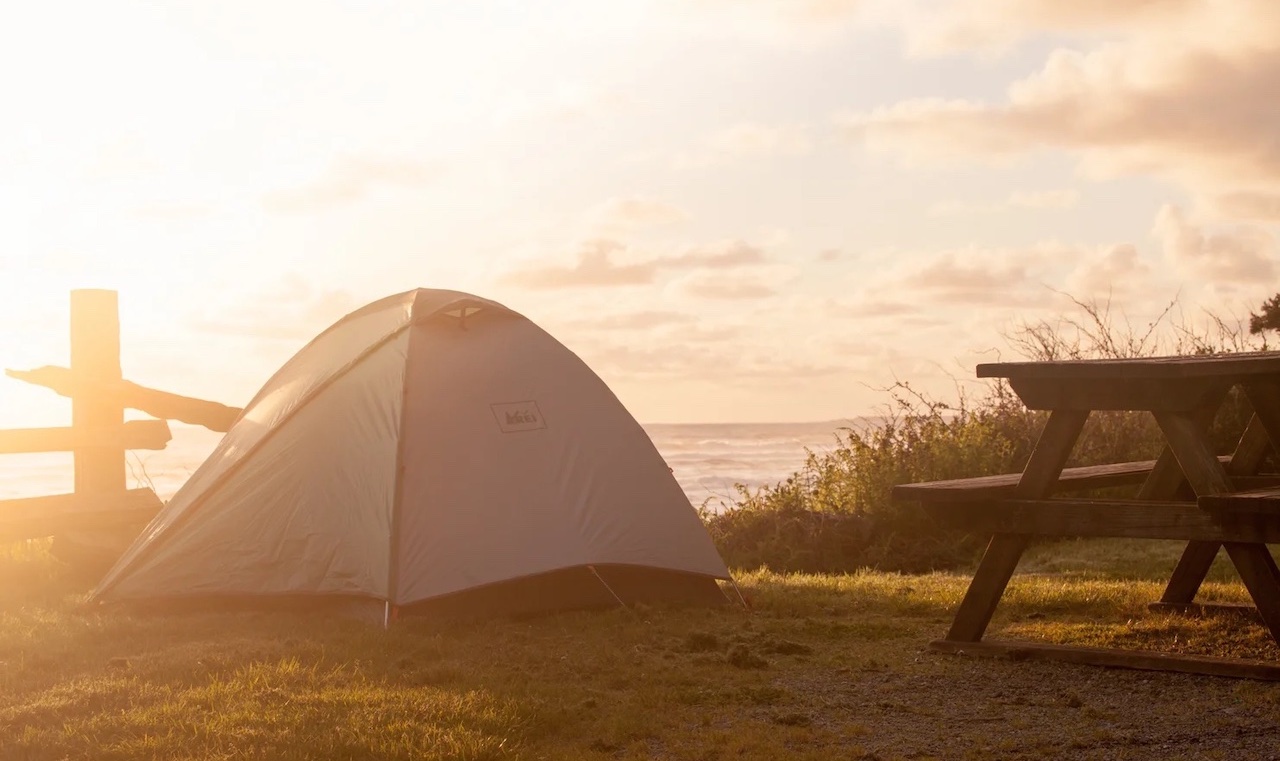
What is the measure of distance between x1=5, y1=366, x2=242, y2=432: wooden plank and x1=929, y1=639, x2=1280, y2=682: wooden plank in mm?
6711

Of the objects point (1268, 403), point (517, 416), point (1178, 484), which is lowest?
point (1178, 484)

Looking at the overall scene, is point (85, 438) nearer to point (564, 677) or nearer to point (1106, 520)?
point (564, 677)

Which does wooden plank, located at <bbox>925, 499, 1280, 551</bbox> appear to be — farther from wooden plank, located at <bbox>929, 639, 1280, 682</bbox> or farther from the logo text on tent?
the logo text on tent

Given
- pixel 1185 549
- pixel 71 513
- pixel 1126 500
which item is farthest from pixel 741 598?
pixel 71 513

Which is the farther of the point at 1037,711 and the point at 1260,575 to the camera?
the point at 1260,575

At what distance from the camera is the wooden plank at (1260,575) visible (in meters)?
5.79

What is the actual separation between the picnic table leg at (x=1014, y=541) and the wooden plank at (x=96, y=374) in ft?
23.8

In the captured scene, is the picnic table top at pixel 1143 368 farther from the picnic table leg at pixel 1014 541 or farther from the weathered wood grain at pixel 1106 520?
the weathered wood grain at pixel 1106 520

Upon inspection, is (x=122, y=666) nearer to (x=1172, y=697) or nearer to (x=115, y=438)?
(x=115, y=438)

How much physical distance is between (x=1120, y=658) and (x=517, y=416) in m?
3.99

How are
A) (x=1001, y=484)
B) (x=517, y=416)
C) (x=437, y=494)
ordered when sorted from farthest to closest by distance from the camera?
(x=517, y=416), (x=437, y=494), (x=1001, y=484)

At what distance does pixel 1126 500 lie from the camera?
243 inches

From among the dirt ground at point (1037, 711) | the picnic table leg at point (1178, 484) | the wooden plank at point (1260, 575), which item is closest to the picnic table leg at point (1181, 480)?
the picnic table leg at point (1178, 484)

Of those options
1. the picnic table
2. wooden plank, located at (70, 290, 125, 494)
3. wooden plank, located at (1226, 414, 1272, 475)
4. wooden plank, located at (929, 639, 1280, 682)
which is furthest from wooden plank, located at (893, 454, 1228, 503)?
wooden plank, located at (70, 290, 125, 494)
